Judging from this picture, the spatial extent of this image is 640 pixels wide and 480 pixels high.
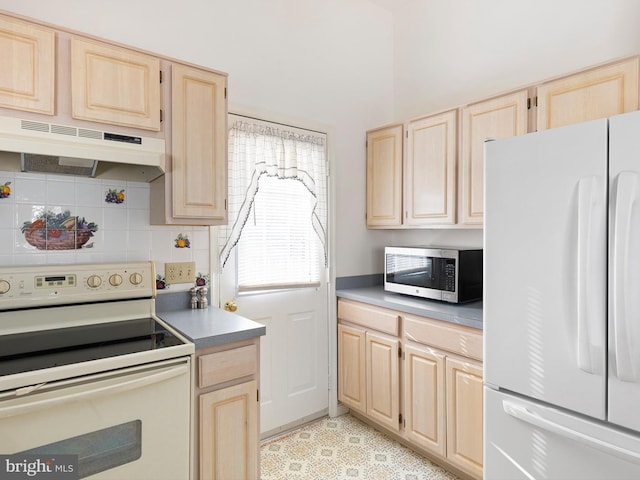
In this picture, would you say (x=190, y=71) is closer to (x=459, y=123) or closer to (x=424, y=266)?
(x=459, y=123)

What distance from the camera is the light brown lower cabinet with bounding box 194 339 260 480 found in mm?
1620

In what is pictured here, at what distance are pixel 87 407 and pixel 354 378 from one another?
5.76ft

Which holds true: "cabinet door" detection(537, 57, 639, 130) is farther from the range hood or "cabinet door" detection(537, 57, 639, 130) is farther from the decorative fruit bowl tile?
the decorative fruit bowl tile

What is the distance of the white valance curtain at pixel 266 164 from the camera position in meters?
2.31

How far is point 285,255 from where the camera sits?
2586 millimetres

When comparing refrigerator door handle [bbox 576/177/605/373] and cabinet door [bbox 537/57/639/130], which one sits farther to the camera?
cabinet door [bbox 537/57/639/130]

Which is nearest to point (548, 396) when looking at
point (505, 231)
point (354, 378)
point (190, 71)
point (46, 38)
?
point (505, 231)

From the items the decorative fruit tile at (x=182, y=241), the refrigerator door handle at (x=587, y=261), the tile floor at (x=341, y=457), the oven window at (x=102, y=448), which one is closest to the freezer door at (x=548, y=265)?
the refrigerator door handle at (x=587, y=261)

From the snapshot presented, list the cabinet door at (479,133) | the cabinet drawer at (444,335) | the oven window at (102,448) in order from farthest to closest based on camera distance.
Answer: the cabinet door at (479,133) < the cabinet drawer at (444,335) < the oven window at (102,448)

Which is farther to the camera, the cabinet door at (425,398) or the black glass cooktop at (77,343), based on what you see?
the cabinet door at (425,398)

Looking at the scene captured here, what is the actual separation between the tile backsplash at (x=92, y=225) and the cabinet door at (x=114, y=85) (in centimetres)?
39

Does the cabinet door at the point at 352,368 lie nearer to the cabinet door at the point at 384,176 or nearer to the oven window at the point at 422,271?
the oven window at the point at 422,271

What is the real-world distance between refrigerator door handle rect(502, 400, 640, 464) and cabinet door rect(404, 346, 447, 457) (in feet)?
1.99

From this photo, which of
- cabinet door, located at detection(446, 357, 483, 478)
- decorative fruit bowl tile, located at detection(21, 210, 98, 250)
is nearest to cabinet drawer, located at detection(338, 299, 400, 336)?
cabinet door, located at detection(446, 357, 483, 478)
